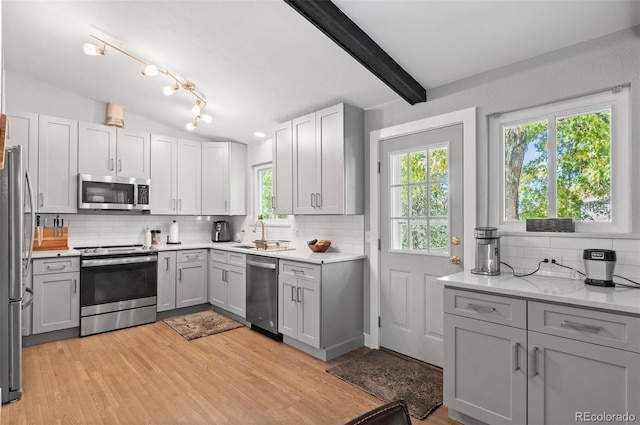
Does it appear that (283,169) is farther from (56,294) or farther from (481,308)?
(56,294)

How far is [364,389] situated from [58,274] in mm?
3332

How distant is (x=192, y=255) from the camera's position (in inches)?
188

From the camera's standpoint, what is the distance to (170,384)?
2.81 meters

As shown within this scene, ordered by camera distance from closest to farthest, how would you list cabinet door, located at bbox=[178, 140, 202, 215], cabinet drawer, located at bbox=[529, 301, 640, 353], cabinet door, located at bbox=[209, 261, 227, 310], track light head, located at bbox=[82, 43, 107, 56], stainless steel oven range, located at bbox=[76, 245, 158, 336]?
1. cabinet drawer, located at bbox=[529, 301, 640, 353]
2. track light head, located at bbox=[82, 43, 107, 56]
3. stainless steel oven range, located at bbox=[76, 245, 158, 336]
4. cabinet door, located at bbox=[209, 261, 227, 310]
5. cabinet door, located at bbox=[178, 140, 202, 215]

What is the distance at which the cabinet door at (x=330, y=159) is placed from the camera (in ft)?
11.3

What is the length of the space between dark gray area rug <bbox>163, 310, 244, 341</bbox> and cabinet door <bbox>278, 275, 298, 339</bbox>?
2.76 feet

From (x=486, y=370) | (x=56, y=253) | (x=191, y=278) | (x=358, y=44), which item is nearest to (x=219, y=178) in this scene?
(x=191, y=278)

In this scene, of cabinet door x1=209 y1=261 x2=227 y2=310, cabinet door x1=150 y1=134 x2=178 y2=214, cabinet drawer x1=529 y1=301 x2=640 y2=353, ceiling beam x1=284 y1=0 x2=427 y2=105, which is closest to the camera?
cabinet drawer x1=529 y1=301 x2=640 y2=353

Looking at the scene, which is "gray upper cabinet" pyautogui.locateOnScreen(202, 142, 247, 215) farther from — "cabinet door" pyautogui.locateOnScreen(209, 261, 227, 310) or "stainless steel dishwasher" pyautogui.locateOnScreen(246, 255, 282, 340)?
"stainless steel dishwasher" pyautogui.locateOnScreen(246, 255, 282, 340)

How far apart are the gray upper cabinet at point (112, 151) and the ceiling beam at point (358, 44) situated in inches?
129

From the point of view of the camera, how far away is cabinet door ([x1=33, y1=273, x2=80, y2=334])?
3652 mm

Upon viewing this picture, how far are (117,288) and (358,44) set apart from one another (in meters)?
3.68

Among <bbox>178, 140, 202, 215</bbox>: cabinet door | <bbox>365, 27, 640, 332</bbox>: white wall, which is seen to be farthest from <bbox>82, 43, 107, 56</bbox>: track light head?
<bbox>365, 27, 640, 332</bbox>: white wall

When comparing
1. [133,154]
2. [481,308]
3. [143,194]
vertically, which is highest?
[133,154]
